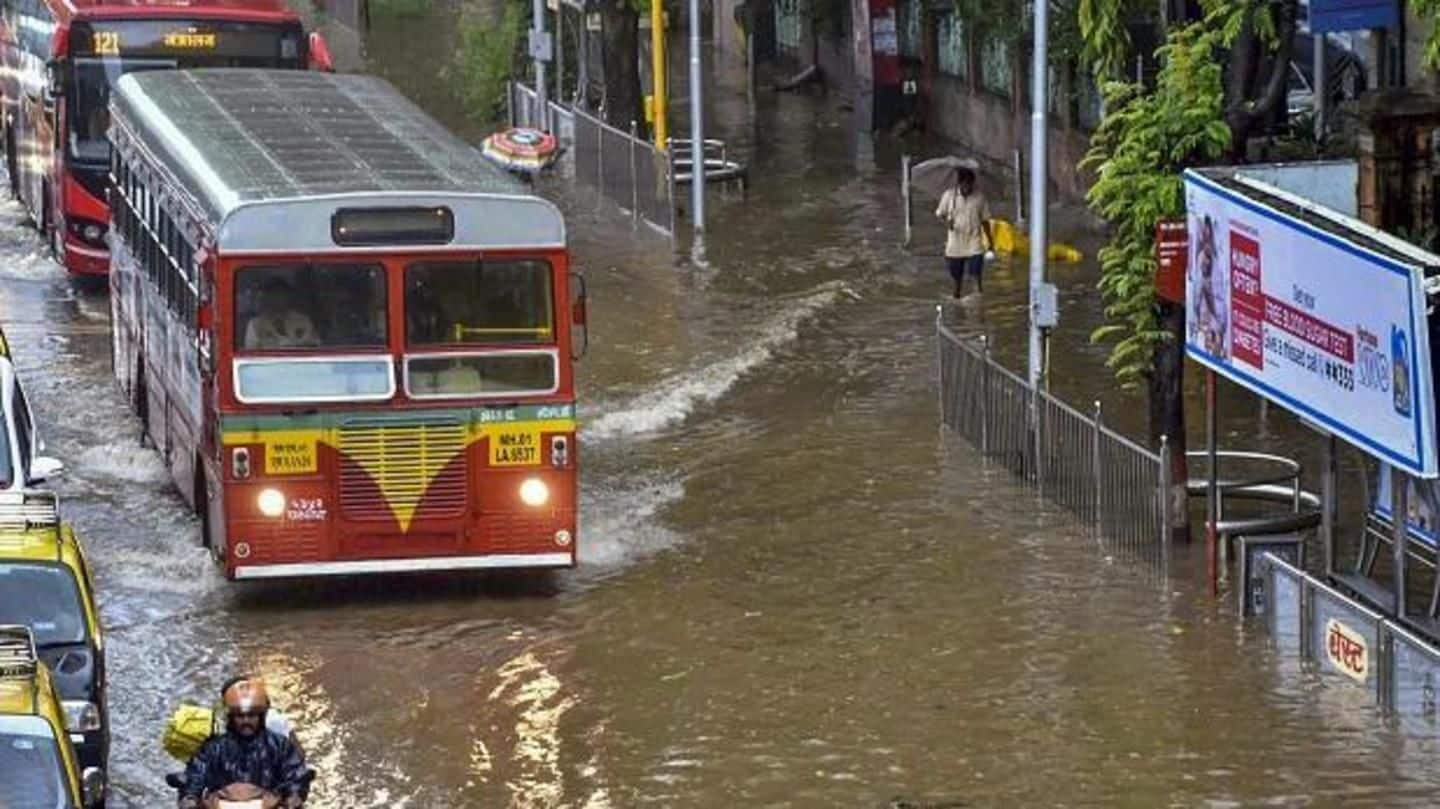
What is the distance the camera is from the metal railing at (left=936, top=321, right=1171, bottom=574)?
24.6 meters

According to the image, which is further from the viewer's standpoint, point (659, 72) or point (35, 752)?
point (659, 72)

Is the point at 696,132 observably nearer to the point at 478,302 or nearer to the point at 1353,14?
the point at 1353,14

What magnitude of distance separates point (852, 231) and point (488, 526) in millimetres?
19037

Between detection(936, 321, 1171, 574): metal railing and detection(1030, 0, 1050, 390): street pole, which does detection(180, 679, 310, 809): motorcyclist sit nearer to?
detection(936, 321, 1171, 574): metal railing

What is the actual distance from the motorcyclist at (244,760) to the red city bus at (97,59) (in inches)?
714

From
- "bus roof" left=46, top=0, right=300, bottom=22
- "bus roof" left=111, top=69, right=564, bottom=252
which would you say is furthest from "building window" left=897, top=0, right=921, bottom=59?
"bus roof" left=111, top=69, right=564, bottom=252

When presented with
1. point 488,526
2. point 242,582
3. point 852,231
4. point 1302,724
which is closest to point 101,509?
point 242,582

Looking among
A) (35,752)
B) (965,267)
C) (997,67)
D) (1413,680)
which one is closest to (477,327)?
(1413,680)

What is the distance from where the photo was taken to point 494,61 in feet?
179

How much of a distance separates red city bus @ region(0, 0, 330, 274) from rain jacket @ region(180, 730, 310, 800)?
18.1 m

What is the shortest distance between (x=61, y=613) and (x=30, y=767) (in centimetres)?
335

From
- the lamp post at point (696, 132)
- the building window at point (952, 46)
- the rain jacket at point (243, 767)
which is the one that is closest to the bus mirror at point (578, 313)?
the rain jacket at point (243, 767)

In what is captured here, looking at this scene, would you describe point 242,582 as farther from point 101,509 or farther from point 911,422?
point 911,422

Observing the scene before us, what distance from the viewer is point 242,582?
82.5 ft
